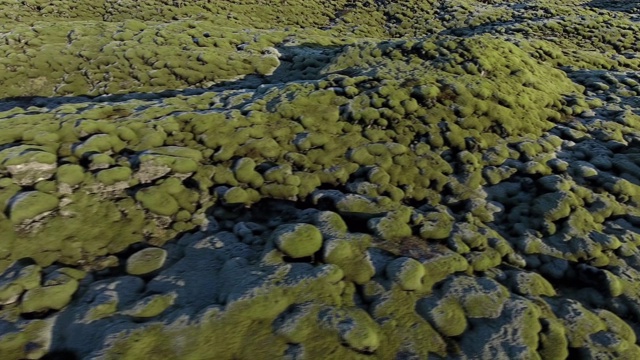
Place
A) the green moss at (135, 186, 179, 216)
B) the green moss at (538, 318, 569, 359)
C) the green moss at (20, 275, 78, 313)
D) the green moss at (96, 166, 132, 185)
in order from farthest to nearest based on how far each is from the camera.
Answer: the green moss at (96, 166, 132, 185), the green moss at (135, 186, 179, 216), the green moss at (20, 275, 78, 313), the green moss at (538, 318, 569, 359)

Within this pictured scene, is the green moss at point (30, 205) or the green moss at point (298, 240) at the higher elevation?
the green moss at point (30, 205)

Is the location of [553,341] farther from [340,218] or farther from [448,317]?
[340,218]

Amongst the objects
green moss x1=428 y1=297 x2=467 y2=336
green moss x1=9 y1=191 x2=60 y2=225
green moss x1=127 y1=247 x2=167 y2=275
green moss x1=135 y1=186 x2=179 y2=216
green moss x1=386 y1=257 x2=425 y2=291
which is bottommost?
green moss x1=428 y1=297 x2=467 y2=336

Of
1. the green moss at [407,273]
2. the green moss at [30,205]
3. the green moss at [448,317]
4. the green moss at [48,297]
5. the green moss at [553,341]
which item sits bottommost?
the green moss at [553,341]

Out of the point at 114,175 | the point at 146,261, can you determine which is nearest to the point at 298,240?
the point at 146,261

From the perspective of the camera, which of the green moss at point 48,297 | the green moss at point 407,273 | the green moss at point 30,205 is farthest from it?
the green moss at point 30,205

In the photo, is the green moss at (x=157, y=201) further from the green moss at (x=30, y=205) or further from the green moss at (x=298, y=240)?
the green moss at (x=298, y=240)

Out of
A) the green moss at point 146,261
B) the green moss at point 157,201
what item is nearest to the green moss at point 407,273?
the green moss at point 146,261

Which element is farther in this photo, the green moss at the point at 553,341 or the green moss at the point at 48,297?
the green moss at the point at 48,297

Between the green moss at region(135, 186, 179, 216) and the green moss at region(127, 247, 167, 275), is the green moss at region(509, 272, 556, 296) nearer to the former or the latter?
the green moss at region(127, 247, 167, 275)

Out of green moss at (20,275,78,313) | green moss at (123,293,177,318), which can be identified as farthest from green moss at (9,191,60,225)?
green moss at (123,293,177,318)
